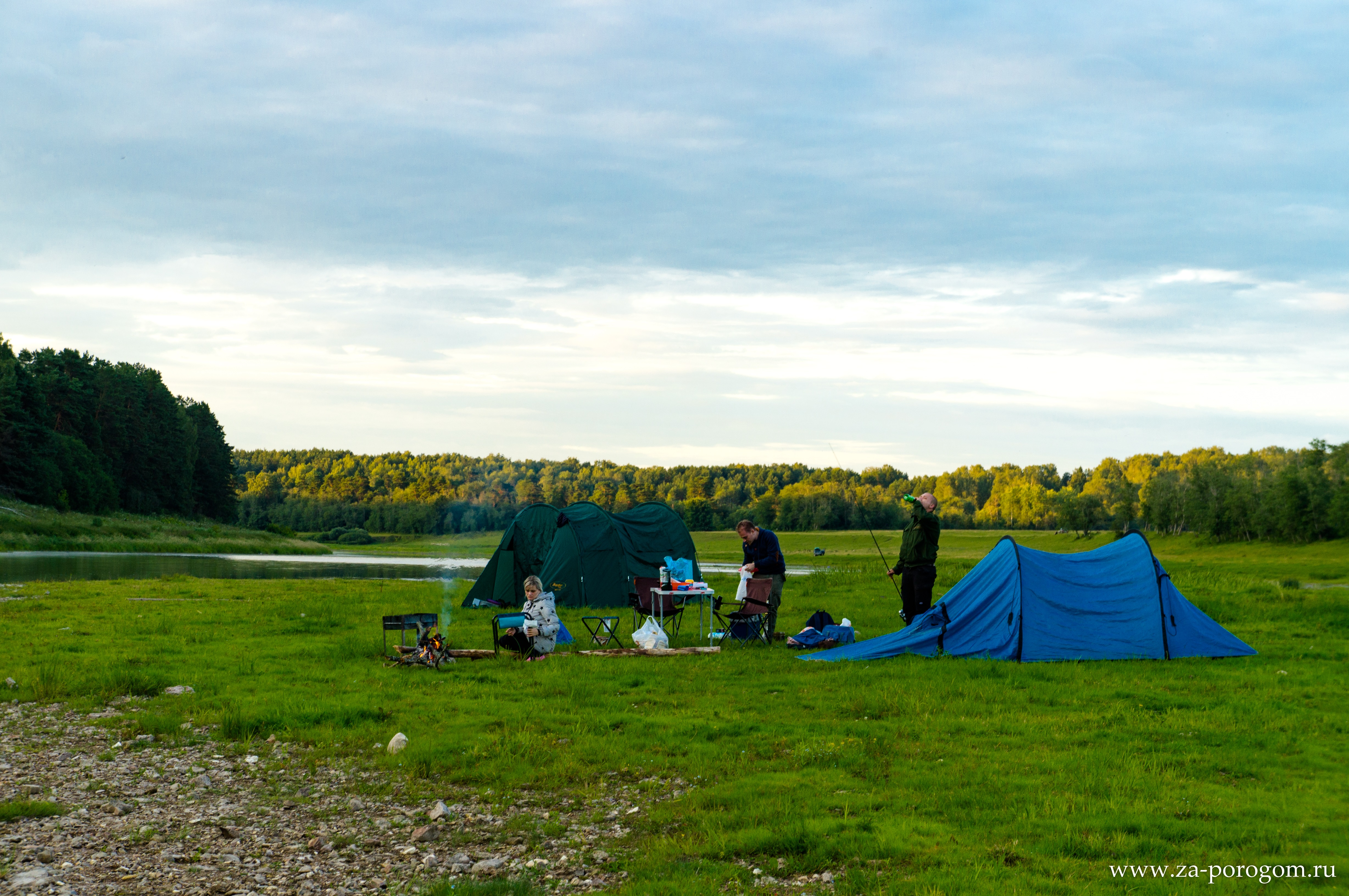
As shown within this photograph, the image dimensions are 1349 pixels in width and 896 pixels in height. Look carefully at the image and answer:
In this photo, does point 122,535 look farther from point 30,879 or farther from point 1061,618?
point 30,879

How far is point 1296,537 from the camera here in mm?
72625

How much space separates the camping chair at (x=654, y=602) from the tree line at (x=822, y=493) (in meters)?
30.8

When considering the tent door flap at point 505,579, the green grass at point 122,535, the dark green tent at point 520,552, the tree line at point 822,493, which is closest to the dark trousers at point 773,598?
the dark green tent at point 520,552

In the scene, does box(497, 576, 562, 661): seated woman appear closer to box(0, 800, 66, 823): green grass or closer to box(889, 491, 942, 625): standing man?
box(889, 491, 942, 625): standing man

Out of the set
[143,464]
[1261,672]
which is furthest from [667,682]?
[143,464]

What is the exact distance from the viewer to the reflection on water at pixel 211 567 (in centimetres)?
3538

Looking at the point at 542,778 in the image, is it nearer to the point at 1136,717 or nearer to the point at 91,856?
the point at 91,856

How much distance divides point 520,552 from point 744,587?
780cm

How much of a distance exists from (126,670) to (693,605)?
1191 centimetres

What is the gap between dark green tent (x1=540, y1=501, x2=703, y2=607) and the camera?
2098cm

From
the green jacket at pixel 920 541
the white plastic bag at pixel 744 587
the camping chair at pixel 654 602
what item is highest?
the green jacket at pixel 920 541

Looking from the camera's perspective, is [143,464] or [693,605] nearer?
[693,605]

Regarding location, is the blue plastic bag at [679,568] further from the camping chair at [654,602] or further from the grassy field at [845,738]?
the grassy field at [845,738]

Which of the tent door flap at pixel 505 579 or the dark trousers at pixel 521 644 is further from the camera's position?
the tent door flap at pixel 505 579
